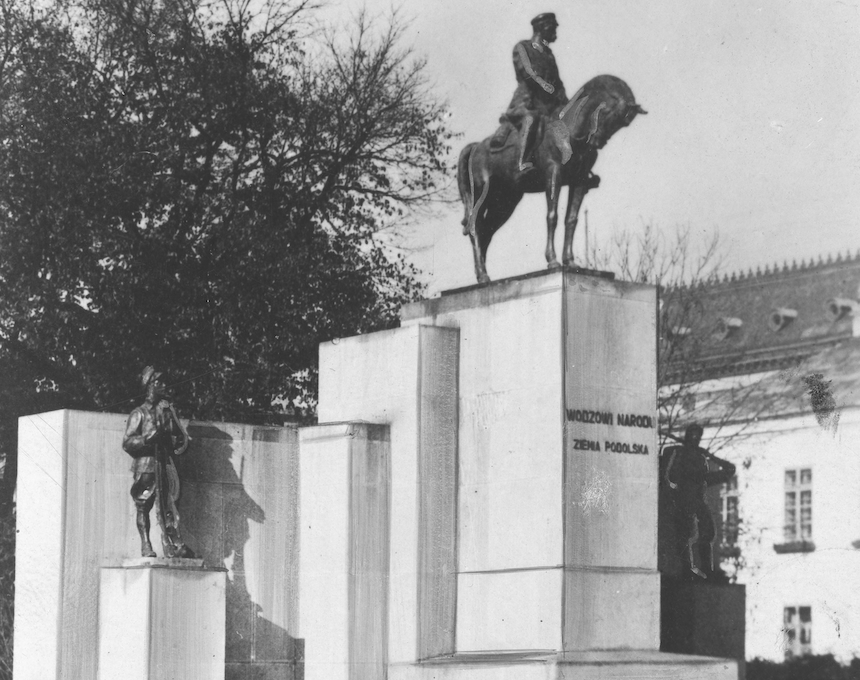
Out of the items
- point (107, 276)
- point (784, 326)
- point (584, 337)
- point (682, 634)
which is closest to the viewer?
point (584, 337)

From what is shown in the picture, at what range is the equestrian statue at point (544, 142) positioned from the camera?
18516 millimetres

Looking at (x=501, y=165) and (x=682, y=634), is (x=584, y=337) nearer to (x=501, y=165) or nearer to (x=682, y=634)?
(x=501, y=165)

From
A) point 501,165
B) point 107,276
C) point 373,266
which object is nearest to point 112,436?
point 501,165

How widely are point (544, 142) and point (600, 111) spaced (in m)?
0.67

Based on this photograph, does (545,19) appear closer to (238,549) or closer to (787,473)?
(238,549)

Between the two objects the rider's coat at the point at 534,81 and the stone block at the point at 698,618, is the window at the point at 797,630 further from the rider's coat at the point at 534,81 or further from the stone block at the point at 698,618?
the rider's coat at the point at 534,81

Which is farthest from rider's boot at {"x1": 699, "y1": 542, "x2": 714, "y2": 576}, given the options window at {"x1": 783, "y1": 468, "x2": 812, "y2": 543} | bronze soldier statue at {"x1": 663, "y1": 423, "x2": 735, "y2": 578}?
window at {"x1": 783, "y1": 468, "x2": 812, "y2": 543}

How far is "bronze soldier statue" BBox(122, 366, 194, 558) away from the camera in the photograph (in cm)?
1878

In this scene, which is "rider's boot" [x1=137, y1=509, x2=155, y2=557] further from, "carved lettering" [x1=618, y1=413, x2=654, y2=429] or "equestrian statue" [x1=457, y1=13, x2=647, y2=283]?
"carved lettering" [x1=618, y1=413, x2=654, y2=429]

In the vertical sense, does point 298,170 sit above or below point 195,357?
above

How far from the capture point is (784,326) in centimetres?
5738

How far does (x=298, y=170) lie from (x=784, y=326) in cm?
3089

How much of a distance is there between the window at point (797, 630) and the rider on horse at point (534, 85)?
26.4 meters

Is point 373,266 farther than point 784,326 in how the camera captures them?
No
